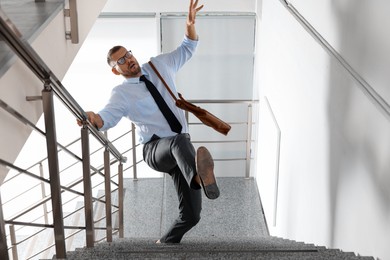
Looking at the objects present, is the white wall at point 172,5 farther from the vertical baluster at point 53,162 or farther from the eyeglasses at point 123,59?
the vertical baluster at point 53,162

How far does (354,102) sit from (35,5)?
145cm

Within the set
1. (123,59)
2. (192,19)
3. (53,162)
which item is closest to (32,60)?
(53,162)

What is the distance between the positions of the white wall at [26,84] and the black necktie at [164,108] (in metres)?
0.50

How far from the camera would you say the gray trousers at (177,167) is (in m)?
2.99

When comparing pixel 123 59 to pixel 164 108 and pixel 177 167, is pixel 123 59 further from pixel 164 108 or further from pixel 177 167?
pixel 177 167

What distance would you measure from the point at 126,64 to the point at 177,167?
649 millimetres

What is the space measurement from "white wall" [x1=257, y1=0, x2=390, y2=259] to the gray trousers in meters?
0.67

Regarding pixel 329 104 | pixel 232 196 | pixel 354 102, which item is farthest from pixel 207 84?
pixel 354 102

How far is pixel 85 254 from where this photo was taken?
83.1 inches

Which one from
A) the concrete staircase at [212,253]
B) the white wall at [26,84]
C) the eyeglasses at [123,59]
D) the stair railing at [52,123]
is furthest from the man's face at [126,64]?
the concrete staircase at [212,253]

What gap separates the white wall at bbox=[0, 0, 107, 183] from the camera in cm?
179

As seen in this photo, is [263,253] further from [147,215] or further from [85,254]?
[147,215]

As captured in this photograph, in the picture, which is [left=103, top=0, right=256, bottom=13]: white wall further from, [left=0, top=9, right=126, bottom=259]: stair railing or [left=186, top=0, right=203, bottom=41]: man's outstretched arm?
[left=0, top=9, right=126, bottom=259]: stair railing

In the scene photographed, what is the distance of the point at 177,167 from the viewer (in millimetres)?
3129
